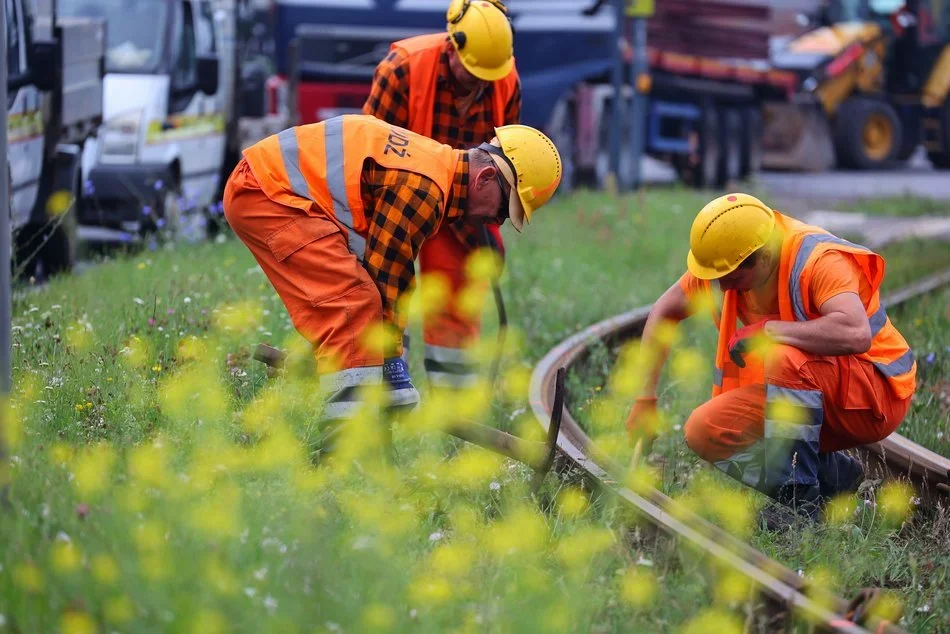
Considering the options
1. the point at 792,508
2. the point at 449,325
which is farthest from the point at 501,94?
the point at 792,508

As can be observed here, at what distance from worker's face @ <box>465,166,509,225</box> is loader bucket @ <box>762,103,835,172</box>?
1881 cm

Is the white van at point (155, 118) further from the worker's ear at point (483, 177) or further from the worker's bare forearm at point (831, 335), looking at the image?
the worker's bare forearm at point (831, 335)

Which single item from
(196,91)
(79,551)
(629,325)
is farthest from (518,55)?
(79,551)

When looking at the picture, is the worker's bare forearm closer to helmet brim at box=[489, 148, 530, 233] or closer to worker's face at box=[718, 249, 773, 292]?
worker's face at box=[718, 249, 773, 292]

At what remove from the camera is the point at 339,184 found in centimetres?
468

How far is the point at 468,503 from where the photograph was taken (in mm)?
4820

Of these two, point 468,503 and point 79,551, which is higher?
point 79,551

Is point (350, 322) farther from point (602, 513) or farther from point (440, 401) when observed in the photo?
point (602, 513)

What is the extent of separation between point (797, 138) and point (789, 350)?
1897 cm

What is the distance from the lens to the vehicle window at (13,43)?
839 cm

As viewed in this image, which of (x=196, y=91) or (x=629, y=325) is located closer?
(x=629, y=325)

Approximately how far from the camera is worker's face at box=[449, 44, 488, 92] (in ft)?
19.4

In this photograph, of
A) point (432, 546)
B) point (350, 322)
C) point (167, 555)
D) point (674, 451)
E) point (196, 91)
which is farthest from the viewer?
point (196, 91)

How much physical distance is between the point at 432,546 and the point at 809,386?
4.66 ft
